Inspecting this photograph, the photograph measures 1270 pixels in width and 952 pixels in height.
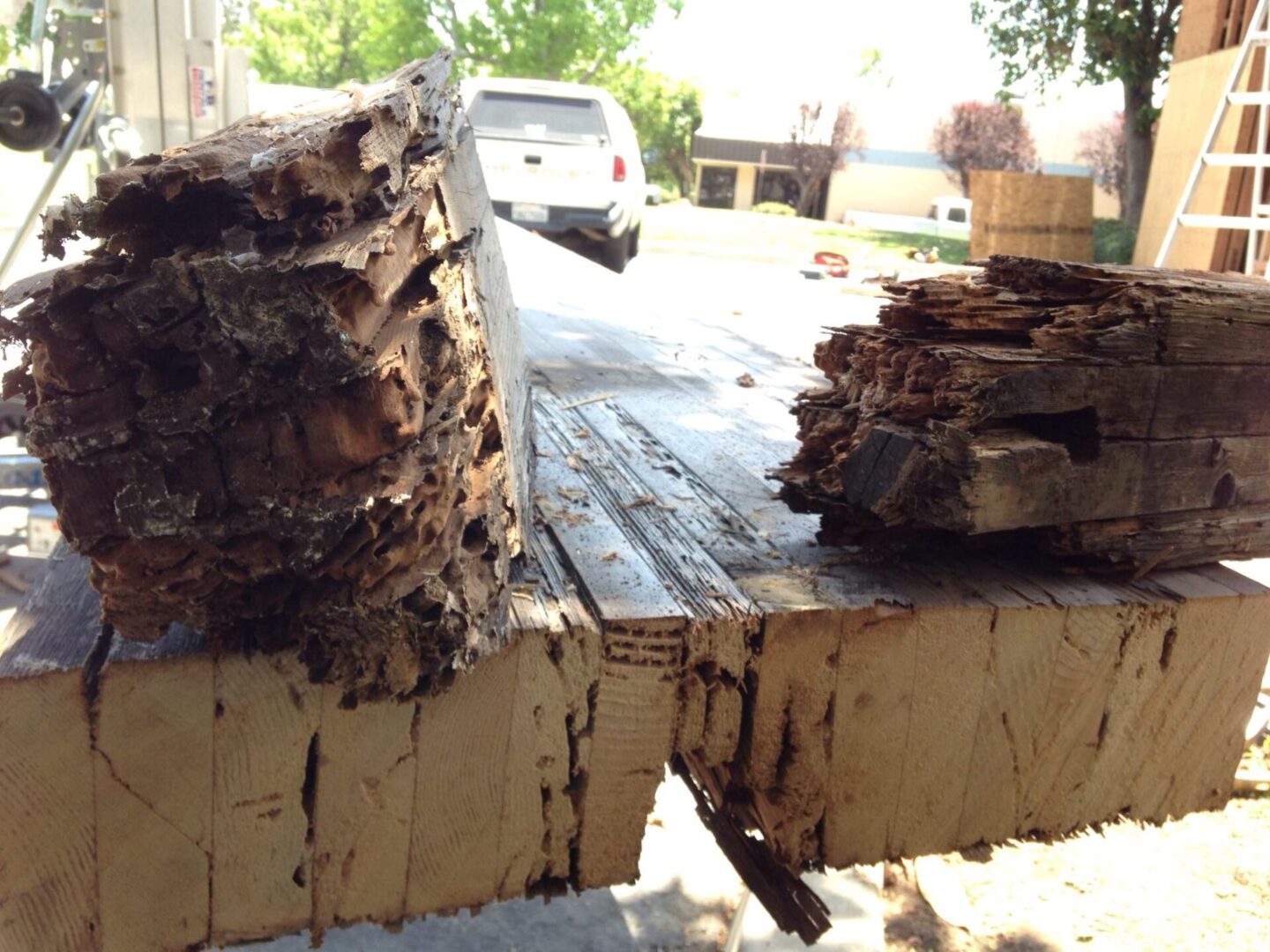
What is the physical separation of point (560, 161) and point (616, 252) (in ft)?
3.73

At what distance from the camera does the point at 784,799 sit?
158 centimetres

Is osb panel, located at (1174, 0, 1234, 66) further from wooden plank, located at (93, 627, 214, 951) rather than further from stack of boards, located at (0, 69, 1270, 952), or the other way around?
wooden plank, located at (93, 627, 214, 951)

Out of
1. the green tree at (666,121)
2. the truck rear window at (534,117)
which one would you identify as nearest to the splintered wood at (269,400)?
the truck rear window at (534,117)

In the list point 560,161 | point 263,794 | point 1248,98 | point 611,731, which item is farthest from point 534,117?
point 263,794

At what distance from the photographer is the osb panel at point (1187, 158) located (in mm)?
10852

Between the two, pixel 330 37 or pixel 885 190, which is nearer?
pixel 885 190

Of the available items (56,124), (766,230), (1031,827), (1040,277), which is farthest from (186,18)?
(766,230)

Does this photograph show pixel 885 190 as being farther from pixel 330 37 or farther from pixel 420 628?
pixel 420 628

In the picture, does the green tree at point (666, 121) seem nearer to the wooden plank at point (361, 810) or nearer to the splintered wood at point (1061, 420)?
the splintered wood at point (1061, 420)

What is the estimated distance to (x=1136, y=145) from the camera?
17219mm

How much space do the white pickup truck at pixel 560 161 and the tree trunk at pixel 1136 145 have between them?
9.15m

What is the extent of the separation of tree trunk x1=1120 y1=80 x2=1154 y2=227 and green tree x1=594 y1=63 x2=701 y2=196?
2305cm

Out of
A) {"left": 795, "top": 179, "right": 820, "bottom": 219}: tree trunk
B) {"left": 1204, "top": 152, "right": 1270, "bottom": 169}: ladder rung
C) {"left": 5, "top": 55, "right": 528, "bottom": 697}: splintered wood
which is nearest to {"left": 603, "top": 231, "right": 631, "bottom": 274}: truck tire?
{"left": 1204, "top": 152, "right": 1270, "bottom": 169}: ladder rung

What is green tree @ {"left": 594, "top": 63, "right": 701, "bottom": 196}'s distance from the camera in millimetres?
41188
